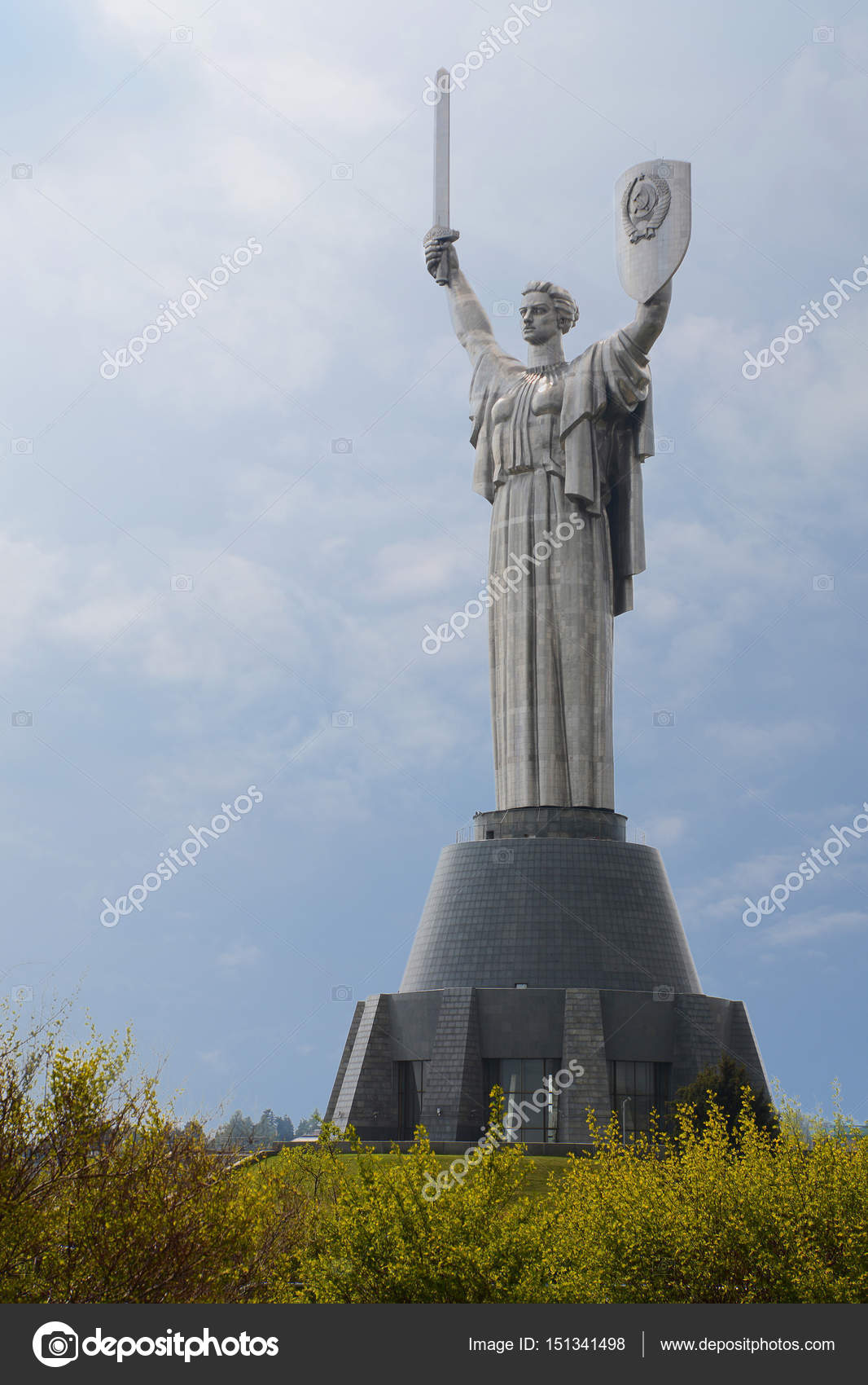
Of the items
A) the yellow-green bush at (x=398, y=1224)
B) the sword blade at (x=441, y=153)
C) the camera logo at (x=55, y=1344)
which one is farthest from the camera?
the sword blade at (x=441, y=153)

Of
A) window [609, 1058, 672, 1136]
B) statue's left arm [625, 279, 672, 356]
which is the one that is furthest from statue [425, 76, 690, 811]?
window [609, 1058, 672, 1136]

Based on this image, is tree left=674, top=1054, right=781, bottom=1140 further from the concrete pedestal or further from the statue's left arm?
the statue's left arm

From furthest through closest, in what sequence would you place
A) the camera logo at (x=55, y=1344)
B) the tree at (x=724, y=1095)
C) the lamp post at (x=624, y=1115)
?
the lamp post at (x=624, y=1115)
the tree at (x=724, y=1095)
the camera logo at (x=55, y=1344)

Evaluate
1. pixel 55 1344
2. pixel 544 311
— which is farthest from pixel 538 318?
pixel 55 1344

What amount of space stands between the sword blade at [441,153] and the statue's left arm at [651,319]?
22.5 ft

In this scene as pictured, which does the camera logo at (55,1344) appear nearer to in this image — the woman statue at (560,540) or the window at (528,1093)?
the window at (528,1093)

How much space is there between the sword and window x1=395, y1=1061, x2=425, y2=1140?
2007 cm

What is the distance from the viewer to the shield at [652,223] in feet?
101

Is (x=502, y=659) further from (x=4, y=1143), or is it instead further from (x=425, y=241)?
(x=4, y=1143)

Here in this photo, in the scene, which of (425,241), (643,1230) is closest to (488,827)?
(425,241)

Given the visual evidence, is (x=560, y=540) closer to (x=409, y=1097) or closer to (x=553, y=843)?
(x=553, y=843)

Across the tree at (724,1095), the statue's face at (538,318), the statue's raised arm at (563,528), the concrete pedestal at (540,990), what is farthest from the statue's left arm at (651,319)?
the tree at (724,1095)

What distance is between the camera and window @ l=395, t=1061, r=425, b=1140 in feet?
97.6

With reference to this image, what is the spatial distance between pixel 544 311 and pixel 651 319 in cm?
342
